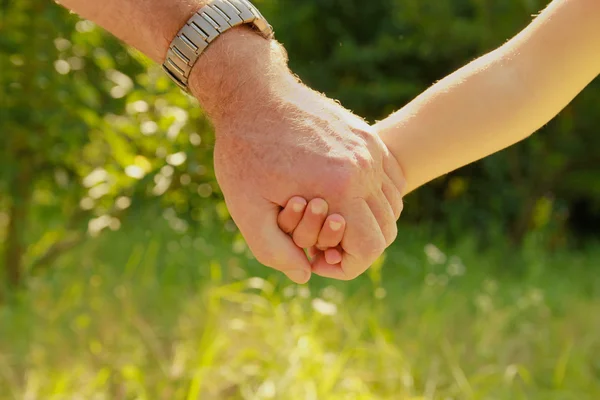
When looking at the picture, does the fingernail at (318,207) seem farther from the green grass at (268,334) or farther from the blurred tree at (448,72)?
the blurred tree at (448,72)

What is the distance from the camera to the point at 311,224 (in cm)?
148

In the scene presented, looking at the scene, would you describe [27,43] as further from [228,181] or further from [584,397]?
[584,397]

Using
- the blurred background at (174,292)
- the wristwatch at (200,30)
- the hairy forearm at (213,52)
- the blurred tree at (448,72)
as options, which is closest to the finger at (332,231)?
the hairy forearm at (213,52)

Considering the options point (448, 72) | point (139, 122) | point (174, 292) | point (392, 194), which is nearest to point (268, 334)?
point (174, 292)

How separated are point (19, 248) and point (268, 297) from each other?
1097mm

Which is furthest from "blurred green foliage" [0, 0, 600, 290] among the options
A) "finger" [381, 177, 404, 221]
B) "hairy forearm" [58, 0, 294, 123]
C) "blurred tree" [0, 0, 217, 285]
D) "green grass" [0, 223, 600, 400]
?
"finger" [381, 177, 404, 221]

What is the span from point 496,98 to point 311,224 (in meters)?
0.50

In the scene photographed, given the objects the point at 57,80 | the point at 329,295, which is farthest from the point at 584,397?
the point at 57,80

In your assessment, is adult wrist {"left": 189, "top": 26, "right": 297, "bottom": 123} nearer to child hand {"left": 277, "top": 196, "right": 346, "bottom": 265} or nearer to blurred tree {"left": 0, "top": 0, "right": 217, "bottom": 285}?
child hand {"left": 277, "top": 196, "right": 346, "bottom": 265}

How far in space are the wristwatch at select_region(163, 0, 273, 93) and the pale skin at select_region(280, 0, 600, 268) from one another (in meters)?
0.41

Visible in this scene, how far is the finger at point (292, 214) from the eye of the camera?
147 centimetres

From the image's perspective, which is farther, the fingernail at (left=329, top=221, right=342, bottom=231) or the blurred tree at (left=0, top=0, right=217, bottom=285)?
the blurred tree at (left=0, top=0, right=217, bottom=285)

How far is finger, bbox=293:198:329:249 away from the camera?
1469 millimetres

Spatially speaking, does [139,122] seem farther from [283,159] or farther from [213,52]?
[283,159]
